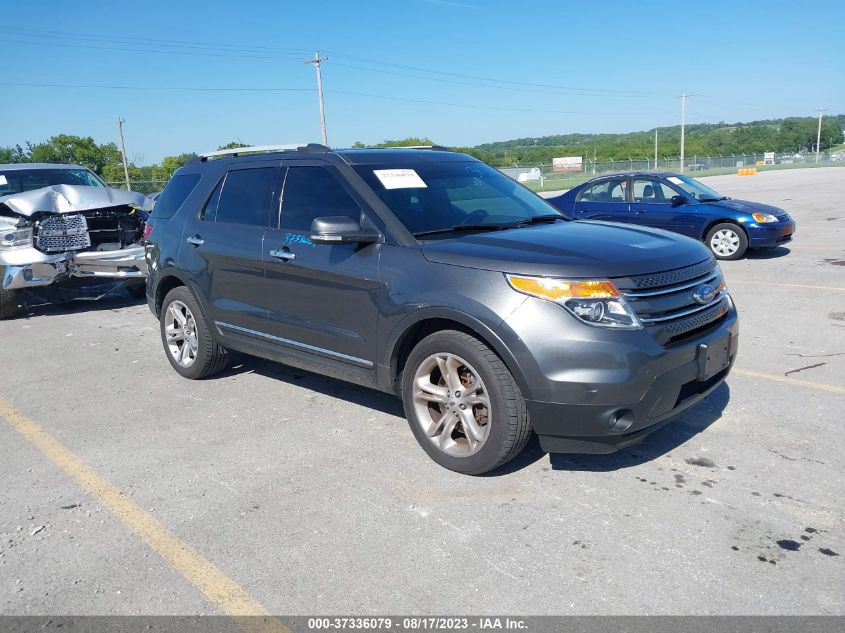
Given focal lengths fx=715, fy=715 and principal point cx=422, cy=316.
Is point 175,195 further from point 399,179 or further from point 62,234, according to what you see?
point 62,234

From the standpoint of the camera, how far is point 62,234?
8.91 metres

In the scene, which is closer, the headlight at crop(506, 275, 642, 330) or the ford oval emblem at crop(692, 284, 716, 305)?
the headlight at crop(506, 275, 642, 330)

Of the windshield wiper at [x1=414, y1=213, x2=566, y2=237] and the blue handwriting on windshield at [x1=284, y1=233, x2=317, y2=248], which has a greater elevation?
the windshield wiper at [x1=414, y1=213, x2=566, y2=237]

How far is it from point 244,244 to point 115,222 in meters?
5.12

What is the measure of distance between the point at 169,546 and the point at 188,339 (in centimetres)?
288

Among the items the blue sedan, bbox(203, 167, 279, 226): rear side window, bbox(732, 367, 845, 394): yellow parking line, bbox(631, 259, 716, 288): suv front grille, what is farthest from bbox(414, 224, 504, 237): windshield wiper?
the blue sedan

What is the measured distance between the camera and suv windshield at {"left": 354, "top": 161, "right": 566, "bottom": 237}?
440 centimetres

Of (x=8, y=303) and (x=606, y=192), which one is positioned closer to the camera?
(x=8, y=303)

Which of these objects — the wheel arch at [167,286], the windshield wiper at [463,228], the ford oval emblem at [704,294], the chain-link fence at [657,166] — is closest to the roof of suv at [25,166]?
the wheel arch at [167,286]

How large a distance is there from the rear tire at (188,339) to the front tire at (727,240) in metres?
8.61

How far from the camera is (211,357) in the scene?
581 cm

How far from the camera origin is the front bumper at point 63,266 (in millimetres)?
8531

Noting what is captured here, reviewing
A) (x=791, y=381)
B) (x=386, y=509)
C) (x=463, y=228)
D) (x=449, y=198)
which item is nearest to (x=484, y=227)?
(x=463, y=228)

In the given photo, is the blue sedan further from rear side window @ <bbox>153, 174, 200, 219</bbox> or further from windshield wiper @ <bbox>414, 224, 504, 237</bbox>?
windshield wiper @ <bbox>414, 224, 504, 237</bbox>
